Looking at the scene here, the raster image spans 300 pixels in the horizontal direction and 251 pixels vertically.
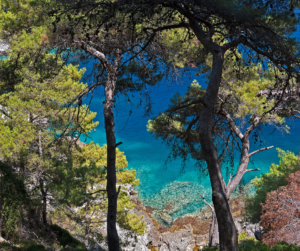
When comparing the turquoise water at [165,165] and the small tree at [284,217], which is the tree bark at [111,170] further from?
the turquoise water at [165,165]

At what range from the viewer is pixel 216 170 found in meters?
3.22

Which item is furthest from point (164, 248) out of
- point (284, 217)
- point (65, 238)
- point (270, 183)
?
point (284, 217)

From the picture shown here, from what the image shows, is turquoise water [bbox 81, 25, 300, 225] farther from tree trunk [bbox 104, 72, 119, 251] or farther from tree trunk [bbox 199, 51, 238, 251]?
tree trunk [bbox 199, 51, 238, 251]

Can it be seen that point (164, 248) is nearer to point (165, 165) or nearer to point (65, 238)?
point (65, 238)

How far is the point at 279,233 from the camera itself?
7777 mm

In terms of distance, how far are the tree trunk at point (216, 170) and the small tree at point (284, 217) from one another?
591cm

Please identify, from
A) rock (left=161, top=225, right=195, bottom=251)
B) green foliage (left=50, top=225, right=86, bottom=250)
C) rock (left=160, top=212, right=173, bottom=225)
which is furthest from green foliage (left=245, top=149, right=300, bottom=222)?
green foliage (left=50, top=225, right=86, bottom=250)

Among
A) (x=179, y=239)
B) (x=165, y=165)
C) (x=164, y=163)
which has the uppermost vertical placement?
(x=164, y=163)

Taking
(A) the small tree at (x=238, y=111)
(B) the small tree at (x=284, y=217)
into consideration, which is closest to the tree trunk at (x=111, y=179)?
(A) the small tree at (x=238, y=111)

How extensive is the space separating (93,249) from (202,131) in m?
9.69

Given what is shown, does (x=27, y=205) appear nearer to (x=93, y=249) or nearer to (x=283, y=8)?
(x=93, y=249)

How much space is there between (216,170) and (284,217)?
6.54m

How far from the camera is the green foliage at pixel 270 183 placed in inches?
487

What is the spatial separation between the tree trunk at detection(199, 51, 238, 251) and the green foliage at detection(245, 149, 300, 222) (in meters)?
10.3
